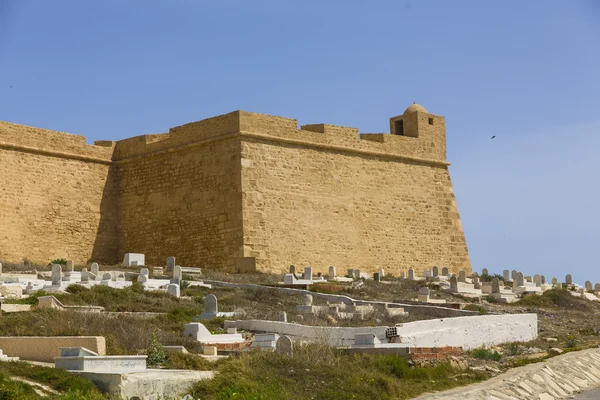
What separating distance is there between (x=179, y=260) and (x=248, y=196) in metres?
2.79

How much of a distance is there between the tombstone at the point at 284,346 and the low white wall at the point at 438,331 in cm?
118

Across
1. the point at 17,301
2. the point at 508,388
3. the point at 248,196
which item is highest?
the point at 248,196

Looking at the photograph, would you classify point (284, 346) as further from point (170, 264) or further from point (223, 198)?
point (223, 198)

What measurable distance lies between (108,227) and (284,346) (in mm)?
17395

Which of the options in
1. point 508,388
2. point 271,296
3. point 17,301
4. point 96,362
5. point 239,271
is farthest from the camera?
point 239,271

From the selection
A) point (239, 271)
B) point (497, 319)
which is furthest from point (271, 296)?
point (239, 271)

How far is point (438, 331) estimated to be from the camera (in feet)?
46.9

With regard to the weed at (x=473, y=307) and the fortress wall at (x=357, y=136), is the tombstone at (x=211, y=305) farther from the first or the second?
the fortress wall at (x=357, y=136)

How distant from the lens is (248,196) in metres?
25.9

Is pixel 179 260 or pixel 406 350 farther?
pixel 179 260

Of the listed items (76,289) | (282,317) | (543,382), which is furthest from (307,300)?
(543,382)

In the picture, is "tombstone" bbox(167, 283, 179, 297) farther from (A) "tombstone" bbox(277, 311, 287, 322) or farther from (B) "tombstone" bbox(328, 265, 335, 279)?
(B) "tombstone" bbox(328, 265, 335, 279)

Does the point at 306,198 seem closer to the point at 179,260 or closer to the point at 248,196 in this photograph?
the point at 248,196

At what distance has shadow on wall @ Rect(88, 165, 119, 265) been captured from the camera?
27734 mm
